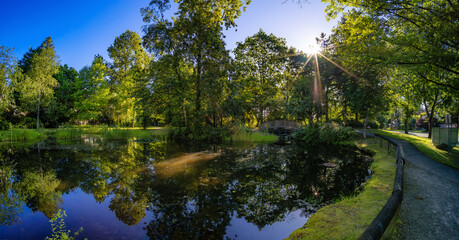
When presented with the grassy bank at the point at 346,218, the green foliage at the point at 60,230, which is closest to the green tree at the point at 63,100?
the green foliage at the point at 60,230

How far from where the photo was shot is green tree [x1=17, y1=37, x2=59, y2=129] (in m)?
29.6

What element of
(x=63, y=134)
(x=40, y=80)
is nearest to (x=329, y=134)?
(x=63, y=134)

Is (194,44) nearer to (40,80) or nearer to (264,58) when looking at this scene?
(264,58)

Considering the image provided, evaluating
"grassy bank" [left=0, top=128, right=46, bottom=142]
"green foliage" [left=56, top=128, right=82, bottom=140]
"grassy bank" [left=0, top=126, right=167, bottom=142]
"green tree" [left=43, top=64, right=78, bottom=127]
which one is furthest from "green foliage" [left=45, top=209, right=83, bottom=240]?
"green tree" [left=43, top=64, right=78, bottom=127]

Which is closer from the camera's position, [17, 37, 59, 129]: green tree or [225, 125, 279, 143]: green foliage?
[225, 125, 279, 143]: green foliage

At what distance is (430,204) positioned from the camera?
17.0 ft

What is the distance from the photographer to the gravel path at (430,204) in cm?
396

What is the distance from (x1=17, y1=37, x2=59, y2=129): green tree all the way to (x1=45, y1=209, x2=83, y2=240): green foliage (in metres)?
33.0

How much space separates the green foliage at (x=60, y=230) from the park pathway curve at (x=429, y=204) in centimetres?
621

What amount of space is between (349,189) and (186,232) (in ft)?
19.6

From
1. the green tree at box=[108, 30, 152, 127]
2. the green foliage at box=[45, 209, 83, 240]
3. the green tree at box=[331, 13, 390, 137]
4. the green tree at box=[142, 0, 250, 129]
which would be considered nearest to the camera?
the green foliage at box=[45, 209, 83, 240]

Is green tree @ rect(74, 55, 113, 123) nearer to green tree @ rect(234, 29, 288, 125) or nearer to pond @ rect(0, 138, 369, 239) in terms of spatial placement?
green tree @ rect(234, 29, 288, 125)

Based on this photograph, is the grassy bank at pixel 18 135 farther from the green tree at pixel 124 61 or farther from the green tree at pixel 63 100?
the green tree at pixel 63 100

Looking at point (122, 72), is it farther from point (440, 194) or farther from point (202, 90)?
point (440, 194)
